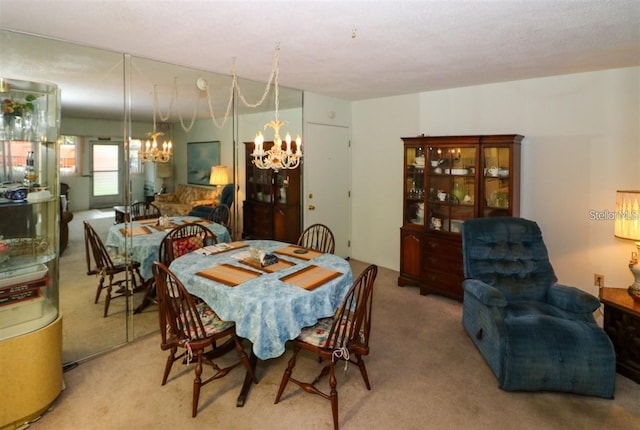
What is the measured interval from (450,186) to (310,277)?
2.47m

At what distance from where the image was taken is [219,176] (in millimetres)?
3988

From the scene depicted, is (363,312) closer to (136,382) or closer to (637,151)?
(136,382)

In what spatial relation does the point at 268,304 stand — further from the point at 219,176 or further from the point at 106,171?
the point at 219,176

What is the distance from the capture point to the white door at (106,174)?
3.01 metres

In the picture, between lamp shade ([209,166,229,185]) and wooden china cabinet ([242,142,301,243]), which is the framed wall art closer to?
lamp shade ([209,166,229,185])

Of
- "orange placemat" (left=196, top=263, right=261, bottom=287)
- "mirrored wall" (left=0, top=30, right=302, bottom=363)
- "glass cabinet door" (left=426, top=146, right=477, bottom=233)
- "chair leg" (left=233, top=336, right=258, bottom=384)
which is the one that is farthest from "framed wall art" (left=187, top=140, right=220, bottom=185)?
"glass cabinet door" (left=426, top=146, right=477, bottom=233)

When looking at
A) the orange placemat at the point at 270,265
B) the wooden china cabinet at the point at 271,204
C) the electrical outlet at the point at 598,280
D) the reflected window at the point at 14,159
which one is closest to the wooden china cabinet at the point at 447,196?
the electrical outlet at the point at 598,280

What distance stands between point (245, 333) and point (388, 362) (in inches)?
49.2

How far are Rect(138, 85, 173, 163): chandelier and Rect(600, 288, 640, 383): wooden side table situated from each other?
3891 mm

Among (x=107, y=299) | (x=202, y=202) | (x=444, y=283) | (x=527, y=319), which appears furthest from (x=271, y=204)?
(x=527, y=319)

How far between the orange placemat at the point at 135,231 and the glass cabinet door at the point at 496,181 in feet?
11.4

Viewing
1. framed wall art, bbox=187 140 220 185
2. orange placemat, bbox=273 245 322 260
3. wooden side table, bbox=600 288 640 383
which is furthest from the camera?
framed wall art, bbox=187 140 220 185

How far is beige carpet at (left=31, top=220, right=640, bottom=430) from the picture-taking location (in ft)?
7.12

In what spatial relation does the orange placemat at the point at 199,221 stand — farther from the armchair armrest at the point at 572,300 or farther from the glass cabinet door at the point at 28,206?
the armchair armrest at the point at 572,300
